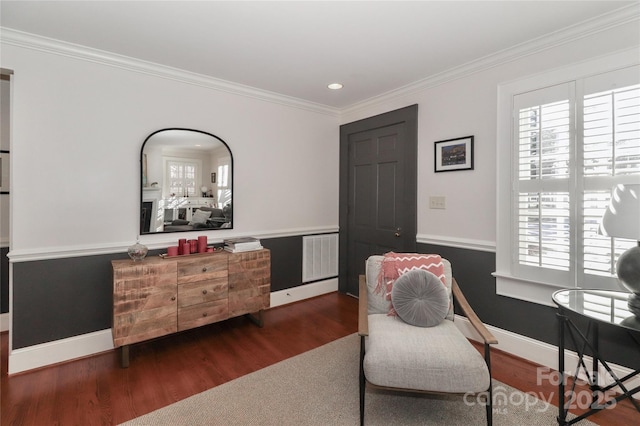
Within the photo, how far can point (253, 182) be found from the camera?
3473mm

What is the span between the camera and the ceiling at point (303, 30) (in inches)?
76.0

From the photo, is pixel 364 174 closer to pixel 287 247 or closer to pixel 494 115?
Answer: pixel 287 247

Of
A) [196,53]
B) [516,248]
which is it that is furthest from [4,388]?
[516,248]

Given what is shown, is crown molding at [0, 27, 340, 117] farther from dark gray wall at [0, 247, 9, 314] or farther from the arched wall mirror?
dark gray wall at [0, 247, 9, 314]

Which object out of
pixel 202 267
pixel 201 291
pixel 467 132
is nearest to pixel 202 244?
pixel 202 267

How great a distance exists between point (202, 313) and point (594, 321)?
108 inches

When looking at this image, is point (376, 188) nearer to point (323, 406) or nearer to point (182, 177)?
point (182, 177)

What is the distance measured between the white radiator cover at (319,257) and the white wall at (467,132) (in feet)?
4.35

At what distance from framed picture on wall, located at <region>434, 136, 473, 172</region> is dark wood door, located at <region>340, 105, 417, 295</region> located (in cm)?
28

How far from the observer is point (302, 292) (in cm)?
387

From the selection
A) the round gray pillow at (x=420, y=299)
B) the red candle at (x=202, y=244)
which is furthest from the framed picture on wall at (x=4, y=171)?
the round gray pillow at (x=420, y=299)

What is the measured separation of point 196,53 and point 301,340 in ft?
8.70

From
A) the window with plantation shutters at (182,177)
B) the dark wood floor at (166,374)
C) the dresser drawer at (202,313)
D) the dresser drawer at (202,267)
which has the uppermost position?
the window with plantation shutters at (182,177)

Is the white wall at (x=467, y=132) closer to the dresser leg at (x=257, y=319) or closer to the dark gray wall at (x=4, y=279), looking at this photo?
Answer: the dresser leg at (x=257, y=319)
